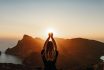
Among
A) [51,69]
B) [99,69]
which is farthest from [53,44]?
[99,69]

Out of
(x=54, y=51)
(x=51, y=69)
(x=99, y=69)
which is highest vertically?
(x=54, y=51)

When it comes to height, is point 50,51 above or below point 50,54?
above

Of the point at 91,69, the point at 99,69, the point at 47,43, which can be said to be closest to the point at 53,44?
the point at 47,43

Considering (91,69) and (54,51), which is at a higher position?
(54,51)

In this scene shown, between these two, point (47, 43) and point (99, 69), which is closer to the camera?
point (47, 43)

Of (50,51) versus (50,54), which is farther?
(50,54)

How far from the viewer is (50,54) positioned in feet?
47.1

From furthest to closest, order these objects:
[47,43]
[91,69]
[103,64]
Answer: [103,64], [91,69], [47,43]

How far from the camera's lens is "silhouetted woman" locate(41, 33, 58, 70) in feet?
46.5

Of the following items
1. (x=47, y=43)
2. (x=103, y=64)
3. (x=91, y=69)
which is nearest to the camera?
(x=47, y=43)

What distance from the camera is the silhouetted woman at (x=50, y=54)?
14.2 meters

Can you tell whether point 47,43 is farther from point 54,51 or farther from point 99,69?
point 99,69

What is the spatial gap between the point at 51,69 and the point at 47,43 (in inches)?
55.9

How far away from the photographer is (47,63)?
14.7 m
